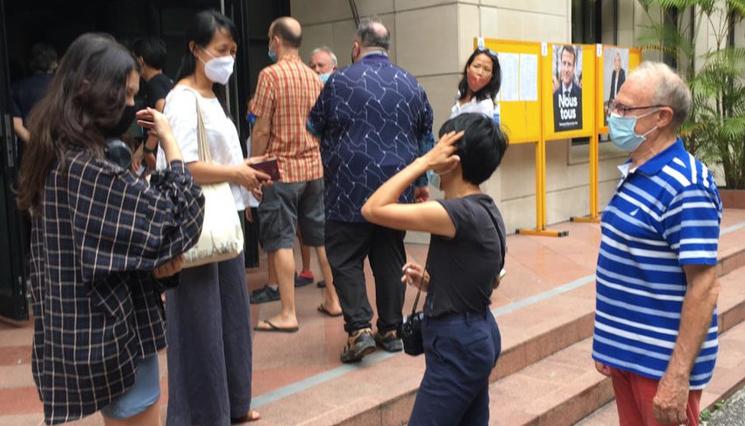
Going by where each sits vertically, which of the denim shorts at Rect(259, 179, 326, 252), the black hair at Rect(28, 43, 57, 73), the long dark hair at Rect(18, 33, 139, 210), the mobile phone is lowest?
the denim shorts at Rect(259, 179, 326, 252)

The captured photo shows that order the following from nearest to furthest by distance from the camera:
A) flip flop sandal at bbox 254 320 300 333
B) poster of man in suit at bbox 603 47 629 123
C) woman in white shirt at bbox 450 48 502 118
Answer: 1. flip flop sandal at bbox 254 320 300 333
2. woman in white shirt at bbox 450 48 502 118
3. poster of man in suit at bbox 603 47 629 123

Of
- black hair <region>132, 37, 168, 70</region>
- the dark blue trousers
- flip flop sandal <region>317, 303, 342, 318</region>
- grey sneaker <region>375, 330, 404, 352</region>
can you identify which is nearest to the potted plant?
flip flop sandal <region>317, 303, 342, 318</region>

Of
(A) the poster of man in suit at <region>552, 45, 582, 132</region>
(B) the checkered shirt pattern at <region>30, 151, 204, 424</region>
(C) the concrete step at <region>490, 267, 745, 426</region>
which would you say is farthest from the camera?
(A) the poster of man in suit at <region>552, 45, 582, 132</region>

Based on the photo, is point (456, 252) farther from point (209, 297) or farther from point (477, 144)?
point (209, 297)

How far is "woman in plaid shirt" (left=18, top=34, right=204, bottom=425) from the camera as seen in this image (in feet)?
7.18

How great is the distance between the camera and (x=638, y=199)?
100 inches

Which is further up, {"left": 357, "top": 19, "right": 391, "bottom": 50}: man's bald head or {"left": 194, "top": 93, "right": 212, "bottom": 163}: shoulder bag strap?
{"left": 357, "top": 19, "right": 391, "bottom": 50}: man's bald head

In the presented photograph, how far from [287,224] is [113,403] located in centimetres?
239

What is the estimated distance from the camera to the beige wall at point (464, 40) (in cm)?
722

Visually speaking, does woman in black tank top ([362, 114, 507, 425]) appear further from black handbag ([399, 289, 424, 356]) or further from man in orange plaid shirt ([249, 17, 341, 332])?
man in orange plaid shirt ([249, 17, 341, 332])

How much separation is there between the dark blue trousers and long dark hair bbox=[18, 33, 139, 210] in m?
1.26

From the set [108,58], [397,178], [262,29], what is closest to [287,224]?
[397,178]

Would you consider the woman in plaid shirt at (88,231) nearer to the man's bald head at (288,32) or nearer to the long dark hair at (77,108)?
the long dark hair at (77,108)

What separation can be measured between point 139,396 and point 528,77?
5975 mm
